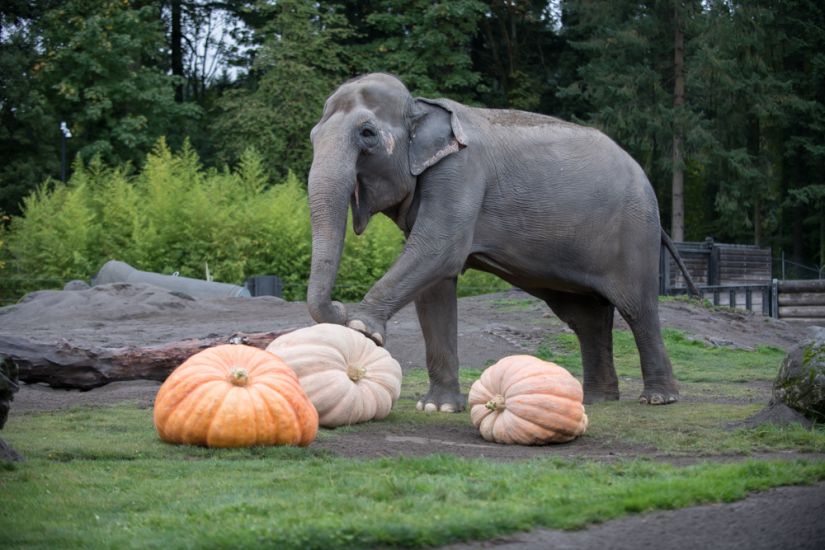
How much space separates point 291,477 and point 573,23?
4364 cm

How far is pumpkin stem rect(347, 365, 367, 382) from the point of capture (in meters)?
8.73

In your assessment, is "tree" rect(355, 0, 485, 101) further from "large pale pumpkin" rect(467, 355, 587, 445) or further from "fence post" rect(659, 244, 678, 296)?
"large pale pumpkin" rect(467, 355, 587, 445)

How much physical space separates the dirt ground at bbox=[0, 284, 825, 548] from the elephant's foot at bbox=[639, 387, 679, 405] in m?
1.98

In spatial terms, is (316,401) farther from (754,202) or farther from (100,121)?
(754,202)

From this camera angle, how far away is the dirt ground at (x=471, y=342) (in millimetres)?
5258

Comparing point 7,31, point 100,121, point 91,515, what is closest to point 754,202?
point 100,121

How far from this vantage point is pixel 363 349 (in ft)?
28.9

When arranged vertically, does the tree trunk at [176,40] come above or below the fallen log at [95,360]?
above

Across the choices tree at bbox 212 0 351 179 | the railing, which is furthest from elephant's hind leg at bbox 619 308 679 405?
tree at bbox 212 0 351 179

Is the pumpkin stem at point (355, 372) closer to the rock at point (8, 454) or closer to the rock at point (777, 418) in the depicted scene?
the rock at point (8, 454)

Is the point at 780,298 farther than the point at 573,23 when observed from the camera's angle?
No

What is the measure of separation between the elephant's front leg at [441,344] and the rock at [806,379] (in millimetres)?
2667

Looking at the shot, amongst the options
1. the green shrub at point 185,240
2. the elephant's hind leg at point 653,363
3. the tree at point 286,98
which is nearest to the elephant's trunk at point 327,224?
the elephant's hind leg at point 653,363

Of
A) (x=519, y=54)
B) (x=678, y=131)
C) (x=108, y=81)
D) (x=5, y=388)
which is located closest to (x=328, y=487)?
(x=5, y=388)
